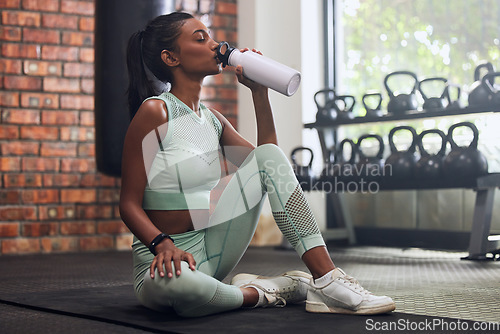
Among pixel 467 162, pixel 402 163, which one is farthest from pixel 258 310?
pixel 402 163

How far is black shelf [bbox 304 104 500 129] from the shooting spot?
3.49 metres

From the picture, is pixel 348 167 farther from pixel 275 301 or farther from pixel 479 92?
pixel 275 301

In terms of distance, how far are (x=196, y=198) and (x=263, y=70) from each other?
15.0 inches

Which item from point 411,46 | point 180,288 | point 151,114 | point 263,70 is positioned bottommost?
point 180,288

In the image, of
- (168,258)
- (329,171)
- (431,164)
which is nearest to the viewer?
(168,258)

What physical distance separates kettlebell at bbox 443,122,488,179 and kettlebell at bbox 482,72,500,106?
0.61ft

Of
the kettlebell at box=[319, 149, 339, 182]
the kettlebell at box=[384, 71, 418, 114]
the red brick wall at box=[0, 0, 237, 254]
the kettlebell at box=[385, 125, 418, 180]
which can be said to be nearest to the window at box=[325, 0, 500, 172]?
the kettlebell at box=[384, 71, 418, 114]

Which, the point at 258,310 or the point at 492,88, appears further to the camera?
the point at 492,88

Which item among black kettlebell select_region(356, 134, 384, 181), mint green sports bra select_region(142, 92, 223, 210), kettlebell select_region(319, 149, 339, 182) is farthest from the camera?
kettlebell select_region(319, 149, 339, 182)

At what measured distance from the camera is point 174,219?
1758 mm

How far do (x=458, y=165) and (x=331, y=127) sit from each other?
96 centimetres

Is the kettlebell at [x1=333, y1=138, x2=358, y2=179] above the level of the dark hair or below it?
below

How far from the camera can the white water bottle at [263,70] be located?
1.70 meters

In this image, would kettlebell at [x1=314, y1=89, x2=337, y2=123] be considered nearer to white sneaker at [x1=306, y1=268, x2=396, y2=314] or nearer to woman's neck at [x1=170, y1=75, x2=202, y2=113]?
woman's neck at [x1=170, y1=75, x2=202, y2=113]
